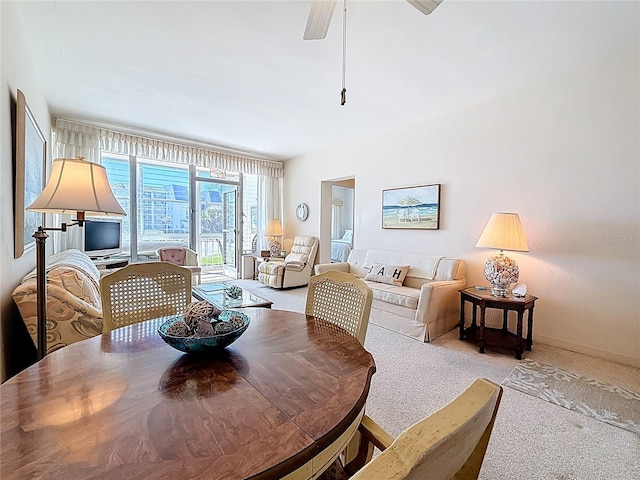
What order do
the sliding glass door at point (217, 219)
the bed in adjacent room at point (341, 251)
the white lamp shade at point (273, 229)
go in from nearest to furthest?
1. the sliding glass door at point (217, 219)
2. the white lamp shade at point (273, 229)
3. the bed in adjacent room at point (341, 251)

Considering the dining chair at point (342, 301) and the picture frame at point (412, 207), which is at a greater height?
the picture frame at point (412, 207)

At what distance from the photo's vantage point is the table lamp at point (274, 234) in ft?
19.8

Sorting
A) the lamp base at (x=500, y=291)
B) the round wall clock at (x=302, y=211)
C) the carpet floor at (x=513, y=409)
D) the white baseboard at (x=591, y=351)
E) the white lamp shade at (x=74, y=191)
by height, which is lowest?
the carpet floor at (x=513, y=409)

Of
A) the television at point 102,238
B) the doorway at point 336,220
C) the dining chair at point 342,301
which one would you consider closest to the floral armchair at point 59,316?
the dining chair at point 342,301

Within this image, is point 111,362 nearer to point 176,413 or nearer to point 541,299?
point 176,413

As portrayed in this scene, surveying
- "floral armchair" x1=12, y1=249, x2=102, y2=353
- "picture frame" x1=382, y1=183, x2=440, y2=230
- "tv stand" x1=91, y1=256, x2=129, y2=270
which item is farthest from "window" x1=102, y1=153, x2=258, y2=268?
"floral armchair" x1=12, y1=249, x2=102, y2=353

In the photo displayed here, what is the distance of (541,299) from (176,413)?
346 centimetres

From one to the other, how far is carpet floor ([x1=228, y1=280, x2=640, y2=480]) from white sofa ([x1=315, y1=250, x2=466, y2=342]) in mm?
185

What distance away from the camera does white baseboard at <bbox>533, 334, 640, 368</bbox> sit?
8.23ft

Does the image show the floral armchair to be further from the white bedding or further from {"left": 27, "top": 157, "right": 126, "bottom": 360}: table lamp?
the white bedding

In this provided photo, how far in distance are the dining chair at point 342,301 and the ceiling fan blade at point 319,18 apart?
1.47 meters

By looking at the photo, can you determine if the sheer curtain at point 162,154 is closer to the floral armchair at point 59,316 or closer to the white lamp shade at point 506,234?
the floral armchair at point 59,316

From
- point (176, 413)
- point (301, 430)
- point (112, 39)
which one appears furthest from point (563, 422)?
point (112, 39)

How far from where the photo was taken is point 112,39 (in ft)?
A: 7.70
